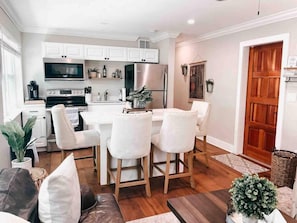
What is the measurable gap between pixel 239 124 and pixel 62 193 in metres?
4.16

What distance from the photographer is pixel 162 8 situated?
3.54 metres

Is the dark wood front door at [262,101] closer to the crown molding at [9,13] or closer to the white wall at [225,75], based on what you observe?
the white wall at [225,75]

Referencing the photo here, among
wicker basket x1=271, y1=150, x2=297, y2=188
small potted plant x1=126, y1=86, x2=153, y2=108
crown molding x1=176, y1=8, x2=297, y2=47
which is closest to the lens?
wicker basket x1=271, y1=150, x2=297, y2=188

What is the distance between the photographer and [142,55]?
581cm

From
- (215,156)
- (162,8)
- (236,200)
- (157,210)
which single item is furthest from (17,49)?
(236,200)

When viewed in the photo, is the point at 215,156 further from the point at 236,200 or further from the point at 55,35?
the point at 55,35

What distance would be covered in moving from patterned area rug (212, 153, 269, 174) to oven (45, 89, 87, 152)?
2.99 m

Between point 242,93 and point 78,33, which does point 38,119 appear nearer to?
point 78,33

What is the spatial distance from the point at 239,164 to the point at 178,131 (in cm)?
187

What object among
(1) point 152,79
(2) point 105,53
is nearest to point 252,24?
(1) point 152,79

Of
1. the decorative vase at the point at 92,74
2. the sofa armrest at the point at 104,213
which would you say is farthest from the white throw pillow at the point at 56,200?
the decorative vase at the point at 92,74

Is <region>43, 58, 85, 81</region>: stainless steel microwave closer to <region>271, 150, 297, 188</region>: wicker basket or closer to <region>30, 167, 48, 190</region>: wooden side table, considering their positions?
<region>30, 167, 48, 190</region>: wooden side table

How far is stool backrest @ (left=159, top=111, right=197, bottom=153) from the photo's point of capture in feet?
9.77

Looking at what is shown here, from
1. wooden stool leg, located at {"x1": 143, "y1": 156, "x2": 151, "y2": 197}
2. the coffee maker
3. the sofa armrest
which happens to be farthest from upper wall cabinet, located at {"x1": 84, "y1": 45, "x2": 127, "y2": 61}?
the sofa armrest
